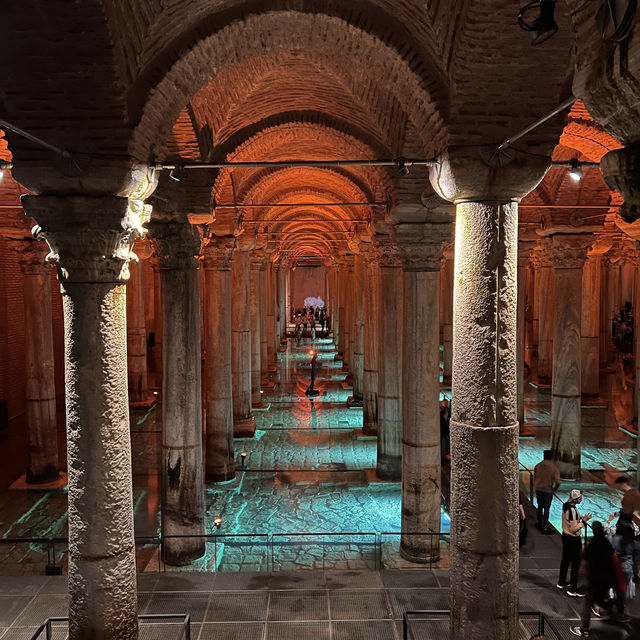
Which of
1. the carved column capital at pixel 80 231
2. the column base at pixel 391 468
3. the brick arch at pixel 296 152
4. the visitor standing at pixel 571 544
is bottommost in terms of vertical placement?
the column base at pixel 391 468

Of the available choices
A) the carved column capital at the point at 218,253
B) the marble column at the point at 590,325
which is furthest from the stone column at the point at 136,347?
the marble column at the point at 590,325

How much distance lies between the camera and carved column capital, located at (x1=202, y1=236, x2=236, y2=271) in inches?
421

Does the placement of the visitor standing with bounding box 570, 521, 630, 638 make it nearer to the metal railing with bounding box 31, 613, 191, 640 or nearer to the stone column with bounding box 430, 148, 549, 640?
the stone column with bounding box 430, 148, 549, 640

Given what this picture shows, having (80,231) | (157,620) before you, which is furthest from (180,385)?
(80,231)

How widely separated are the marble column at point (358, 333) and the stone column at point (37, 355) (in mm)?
7815

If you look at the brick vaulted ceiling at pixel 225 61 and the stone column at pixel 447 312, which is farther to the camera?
the stone column at pixel 447 312

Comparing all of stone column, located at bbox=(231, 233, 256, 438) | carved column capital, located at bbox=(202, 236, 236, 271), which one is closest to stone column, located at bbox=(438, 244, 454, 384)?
stone column, located at bbox=(231, 233, 256, 438)

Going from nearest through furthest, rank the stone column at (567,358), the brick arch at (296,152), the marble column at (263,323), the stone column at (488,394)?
the stone column at (488,394), the brick arch at (296,152), the stone column at (567,358), the marble column at (263,323)

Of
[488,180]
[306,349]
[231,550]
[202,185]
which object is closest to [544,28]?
[488,180]

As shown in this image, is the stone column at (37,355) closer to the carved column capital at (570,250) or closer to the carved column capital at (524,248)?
the carved column capital at (524,248)

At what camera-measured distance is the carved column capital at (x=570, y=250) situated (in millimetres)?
11031

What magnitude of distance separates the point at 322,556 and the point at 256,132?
19.3ft

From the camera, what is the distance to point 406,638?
490 cm

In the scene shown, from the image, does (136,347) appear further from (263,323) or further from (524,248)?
(524,248)
